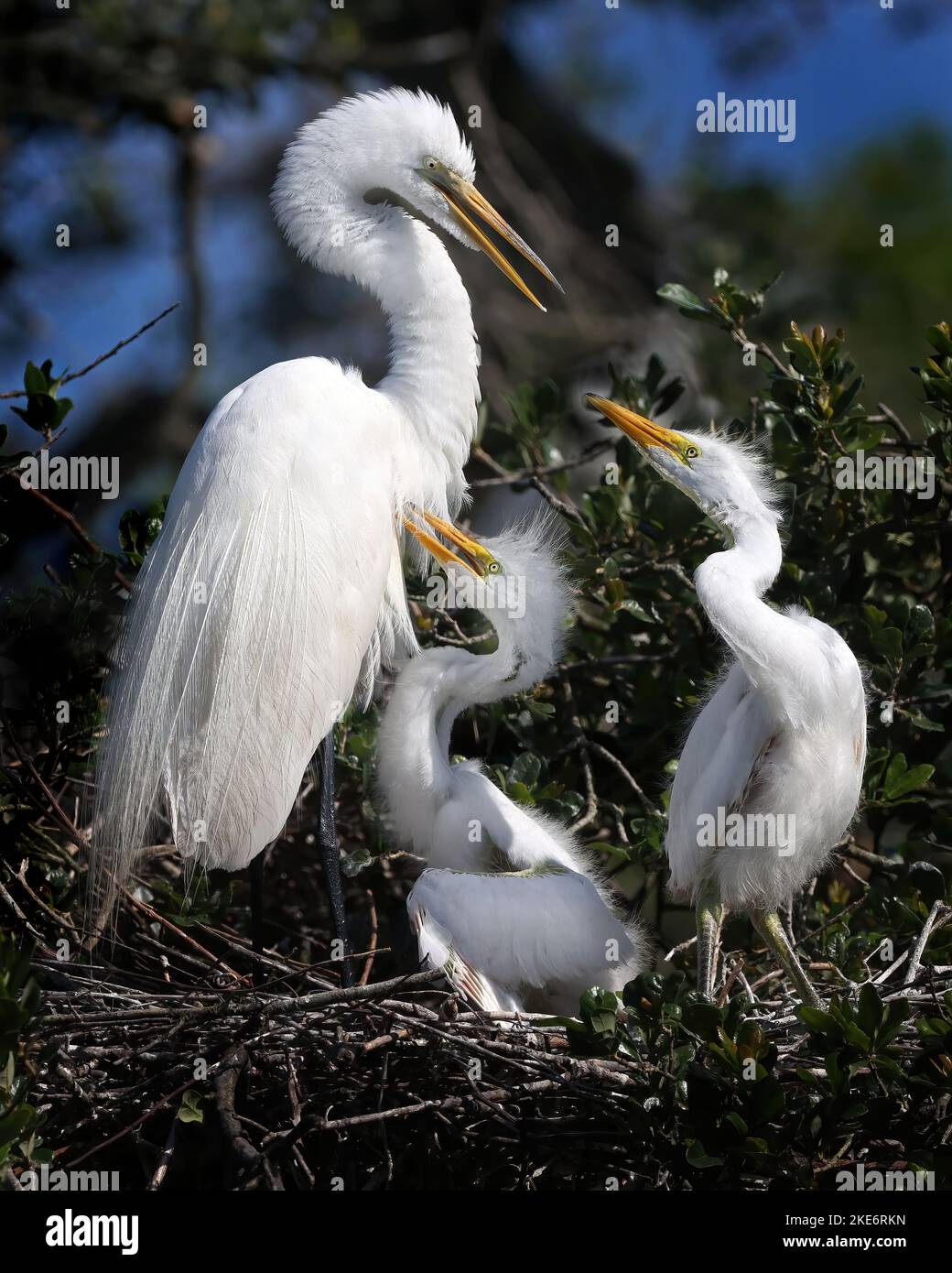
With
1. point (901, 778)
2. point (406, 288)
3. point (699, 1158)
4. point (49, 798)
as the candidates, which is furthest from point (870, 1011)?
point (406, 288)

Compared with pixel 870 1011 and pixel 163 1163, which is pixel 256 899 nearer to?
pixel 163 1163

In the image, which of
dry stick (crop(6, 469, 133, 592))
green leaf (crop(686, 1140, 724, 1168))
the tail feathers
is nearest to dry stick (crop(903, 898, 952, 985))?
green leaf (crop(686, 1140, 724, 1168))

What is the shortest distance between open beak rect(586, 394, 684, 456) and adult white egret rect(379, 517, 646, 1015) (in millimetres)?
456

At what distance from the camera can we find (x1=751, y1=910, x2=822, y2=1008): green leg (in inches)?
107

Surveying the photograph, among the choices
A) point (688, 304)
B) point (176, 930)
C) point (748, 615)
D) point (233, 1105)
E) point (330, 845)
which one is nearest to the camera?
point (233, 1105)

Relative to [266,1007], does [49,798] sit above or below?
above

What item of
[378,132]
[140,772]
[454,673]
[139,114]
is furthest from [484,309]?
[140,772]

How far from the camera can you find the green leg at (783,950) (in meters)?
2.71

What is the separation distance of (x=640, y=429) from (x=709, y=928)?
3.32ft

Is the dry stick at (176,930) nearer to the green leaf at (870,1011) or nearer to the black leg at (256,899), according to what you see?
the black leg at (256,899)

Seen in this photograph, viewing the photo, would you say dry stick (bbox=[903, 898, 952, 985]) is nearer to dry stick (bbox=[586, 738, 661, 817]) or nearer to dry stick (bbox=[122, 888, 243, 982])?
dry stick (bbox=[586, 738, 661, 817])

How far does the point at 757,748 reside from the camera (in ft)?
9.02

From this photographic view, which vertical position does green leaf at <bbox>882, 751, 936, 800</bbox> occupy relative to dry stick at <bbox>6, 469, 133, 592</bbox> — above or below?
below

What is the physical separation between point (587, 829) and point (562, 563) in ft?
2.23
